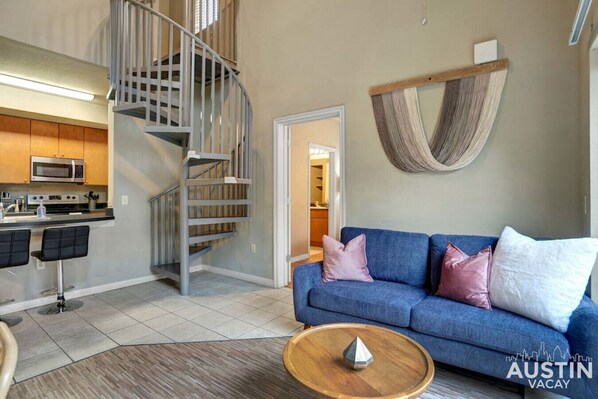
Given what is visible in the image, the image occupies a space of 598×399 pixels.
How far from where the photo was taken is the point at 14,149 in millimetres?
4551

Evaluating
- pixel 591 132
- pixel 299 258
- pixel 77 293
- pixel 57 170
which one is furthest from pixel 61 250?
pixel 591 132

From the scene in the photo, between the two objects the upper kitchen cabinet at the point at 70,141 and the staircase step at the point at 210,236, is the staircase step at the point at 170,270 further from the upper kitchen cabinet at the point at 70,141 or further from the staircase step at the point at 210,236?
the upper kitchen cabinet at the point at 70,141

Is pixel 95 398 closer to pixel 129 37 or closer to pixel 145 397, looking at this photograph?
pixel 145 397

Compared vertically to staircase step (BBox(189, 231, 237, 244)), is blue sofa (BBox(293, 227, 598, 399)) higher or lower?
lower

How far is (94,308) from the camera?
324cm

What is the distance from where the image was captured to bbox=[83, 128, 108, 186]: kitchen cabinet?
5.32 metres

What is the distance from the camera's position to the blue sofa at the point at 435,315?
1628mm

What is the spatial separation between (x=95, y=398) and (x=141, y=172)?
9.72 feet

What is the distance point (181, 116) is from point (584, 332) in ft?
11.1

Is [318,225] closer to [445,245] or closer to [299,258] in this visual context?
[299,258]

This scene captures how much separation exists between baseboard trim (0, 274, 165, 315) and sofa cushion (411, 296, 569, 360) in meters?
3.58

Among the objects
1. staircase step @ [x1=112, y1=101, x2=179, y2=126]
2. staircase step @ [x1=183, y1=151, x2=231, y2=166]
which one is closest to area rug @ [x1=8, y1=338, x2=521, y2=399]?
staircase step @ [x1=183, y1=151, x2=231, y2=166]

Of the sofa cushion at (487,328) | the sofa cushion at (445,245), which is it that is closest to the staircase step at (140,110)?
the sofa cushion at (445,245)

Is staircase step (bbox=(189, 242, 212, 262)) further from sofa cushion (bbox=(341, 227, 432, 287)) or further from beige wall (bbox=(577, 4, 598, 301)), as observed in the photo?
beige wall (bbox=(577, 4, 598, 301))
